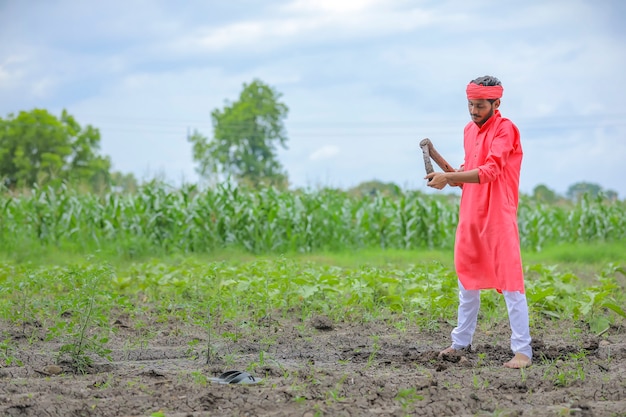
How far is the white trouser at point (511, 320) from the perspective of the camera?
16.7 ft

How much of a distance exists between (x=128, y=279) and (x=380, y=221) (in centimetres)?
808

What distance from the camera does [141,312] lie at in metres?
7.46

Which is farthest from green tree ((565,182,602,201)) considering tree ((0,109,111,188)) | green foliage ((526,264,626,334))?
tree ((0,109,111,188))

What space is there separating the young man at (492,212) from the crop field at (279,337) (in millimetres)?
506

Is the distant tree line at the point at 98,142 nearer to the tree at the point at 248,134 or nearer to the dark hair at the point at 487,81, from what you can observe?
the tree at the point at 248,134

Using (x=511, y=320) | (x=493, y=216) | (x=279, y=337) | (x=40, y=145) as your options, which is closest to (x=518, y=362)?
(x=511, y=320)

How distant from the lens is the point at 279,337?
6348 mm

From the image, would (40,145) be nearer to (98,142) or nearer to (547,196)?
(98,142)

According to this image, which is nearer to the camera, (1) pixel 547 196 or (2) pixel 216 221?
(2) pixel 216 221

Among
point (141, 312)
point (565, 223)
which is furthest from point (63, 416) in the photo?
point (565, 223)

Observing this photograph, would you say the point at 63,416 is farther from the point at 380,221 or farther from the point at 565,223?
the point at 565,223

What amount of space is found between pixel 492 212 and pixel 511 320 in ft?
2.54

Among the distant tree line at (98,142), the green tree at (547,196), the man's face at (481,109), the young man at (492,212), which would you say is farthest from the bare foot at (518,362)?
the distant tree line at (98,142)

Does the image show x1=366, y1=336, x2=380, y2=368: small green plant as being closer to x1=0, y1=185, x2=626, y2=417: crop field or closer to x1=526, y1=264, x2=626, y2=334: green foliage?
x1=0, y1=185, x2=626, y2=417: crop field
